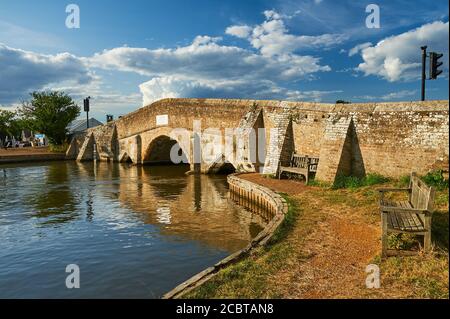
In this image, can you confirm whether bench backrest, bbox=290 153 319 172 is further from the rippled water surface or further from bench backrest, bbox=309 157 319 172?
the rippled water surface

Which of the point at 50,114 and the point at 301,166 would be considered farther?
the point at 50,114

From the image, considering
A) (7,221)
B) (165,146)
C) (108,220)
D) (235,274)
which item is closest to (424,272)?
(235,274)

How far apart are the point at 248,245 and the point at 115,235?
16.0ft

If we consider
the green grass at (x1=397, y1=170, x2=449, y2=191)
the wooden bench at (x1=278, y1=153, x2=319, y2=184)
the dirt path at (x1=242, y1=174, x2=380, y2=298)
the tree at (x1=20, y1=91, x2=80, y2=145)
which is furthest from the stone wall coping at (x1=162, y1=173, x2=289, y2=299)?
the tree at (x1=20, y1=91, x2=80, y2=145)

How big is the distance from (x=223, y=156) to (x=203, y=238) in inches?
464

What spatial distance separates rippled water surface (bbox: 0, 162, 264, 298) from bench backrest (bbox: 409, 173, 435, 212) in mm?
4311

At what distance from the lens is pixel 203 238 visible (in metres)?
9.95

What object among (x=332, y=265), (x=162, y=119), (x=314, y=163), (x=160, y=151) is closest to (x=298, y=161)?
(x=314, y=163)

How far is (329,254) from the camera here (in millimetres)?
6746

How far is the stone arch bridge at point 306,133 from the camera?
1183cm

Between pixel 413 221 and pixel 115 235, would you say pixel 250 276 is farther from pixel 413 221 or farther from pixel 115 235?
pixel 115 235

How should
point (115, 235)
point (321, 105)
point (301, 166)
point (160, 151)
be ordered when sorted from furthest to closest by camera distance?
1. point (160, 151)
2. point (301, 166)
3. point (321, 105)
4. point (115, 235)

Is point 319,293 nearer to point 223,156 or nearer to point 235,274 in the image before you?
point 235,274
